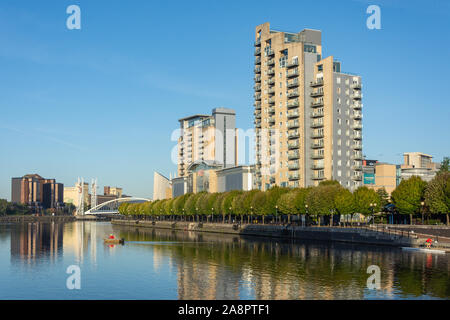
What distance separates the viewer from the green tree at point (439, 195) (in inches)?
4488

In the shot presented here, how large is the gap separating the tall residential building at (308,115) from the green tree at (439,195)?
46.2m

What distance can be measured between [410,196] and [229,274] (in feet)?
240

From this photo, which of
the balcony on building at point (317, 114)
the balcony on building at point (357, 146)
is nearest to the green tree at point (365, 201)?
the balcony on building at point (357, 146)

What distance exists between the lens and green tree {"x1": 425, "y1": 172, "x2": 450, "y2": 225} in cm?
11400

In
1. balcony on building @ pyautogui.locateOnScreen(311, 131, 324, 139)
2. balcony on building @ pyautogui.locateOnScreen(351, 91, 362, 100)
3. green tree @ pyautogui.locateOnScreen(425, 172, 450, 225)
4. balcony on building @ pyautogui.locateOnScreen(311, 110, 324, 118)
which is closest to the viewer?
green tree @ pyautogui.locateOnScreen(425, 172, 450, 225)

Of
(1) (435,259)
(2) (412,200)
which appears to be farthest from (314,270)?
(2) (412,200)

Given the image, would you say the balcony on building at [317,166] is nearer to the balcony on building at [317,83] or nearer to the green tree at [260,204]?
the green tree at [260,204]

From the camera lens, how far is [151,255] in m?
93.0

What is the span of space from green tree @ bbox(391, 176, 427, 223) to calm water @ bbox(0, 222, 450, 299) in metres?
→ 34.4

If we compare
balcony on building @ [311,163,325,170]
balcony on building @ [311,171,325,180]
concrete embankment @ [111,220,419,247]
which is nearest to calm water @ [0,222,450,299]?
concrete embankment @ [111,220,419,247]

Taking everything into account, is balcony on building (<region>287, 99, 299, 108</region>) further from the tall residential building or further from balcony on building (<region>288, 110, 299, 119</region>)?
balcony on building (<region>288, 110, 299, 119</region>)

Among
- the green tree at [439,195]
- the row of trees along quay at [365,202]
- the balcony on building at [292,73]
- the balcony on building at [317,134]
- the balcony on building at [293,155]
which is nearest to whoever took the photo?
the green tree at [439,195]

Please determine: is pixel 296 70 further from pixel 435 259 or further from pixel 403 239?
pixel 435 259
